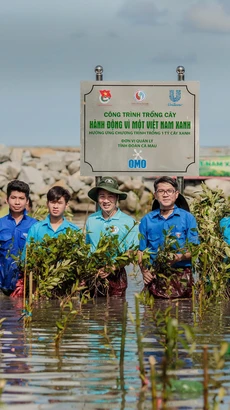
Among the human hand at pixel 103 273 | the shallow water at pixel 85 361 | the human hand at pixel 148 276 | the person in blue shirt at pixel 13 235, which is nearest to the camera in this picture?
the shallow water at pixel 85 361

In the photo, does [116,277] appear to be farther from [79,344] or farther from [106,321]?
[79,344]

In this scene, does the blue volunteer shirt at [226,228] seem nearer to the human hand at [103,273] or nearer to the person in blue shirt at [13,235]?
the human hand at [103,273]

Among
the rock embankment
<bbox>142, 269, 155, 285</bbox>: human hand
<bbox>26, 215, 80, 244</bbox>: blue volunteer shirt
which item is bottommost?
<bbox>142, 269, 155, 285</bbox>: human hand

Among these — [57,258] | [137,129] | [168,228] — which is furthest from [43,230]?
[137,129]

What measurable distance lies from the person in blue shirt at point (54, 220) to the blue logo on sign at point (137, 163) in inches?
118

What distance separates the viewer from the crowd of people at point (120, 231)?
43.3 ft

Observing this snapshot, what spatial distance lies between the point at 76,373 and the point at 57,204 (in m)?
5.06

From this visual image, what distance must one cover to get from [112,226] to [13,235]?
131 centimetres

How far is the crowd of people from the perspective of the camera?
Answer: 43.3 ft

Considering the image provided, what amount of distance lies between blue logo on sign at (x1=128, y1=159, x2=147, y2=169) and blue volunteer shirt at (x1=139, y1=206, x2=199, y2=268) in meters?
3.05

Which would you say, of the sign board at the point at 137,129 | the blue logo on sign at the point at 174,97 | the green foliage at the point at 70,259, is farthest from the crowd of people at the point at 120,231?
the blue logo on sign at the point at 174,97

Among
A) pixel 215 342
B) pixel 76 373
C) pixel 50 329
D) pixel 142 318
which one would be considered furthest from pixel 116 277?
pixel 76 373

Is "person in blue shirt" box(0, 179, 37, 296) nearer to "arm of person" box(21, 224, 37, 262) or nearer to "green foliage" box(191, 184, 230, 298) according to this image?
"arm of person" box(21, 224, 37, 262)

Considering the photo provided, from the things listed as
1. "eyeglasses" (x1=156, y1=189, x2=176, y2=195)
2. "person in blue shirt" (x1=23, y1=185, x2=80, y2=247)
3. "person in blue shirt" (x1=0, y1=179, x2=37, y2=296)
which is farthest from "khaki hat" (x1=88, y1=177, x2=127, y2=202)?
"person in blue shirt" (x1=0, y1=179, x2=37, y2=296)
